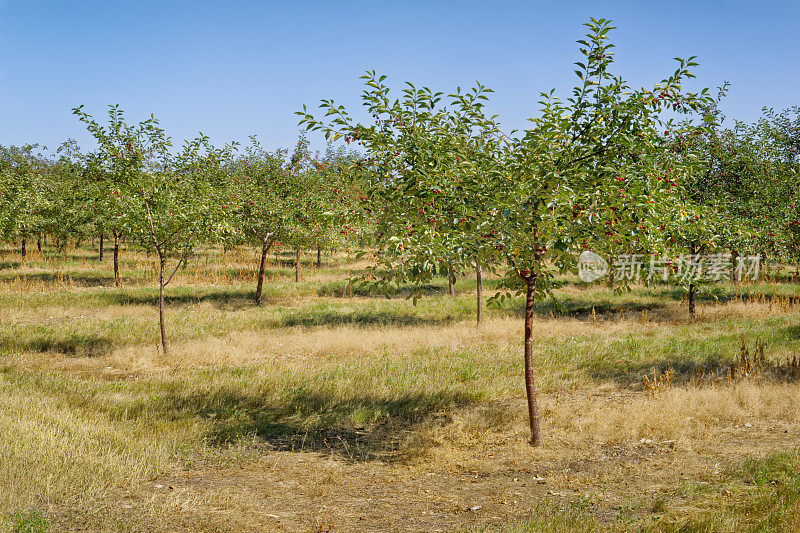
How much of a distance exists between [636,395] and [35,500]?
9.91m

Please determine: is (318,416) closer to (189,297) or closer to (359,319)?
(359,319)

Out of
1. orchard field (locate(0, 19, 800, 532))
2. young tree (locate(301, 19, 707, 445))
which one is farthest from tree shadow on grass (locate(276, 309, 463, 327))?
young tree (locate(301, 19, 707, 445))

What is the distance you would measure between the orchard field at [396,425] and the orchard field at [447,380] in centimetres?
5

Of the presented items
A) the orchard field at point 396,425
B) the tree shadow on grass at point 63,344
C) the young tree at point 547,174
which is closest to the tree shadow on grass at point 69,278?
the orchard field at point 396,425

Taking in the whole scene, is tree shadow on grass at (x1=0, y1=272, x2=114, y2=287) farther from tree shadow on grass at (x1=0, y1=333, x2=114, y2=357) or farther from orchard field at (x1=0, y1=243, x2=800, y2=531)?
tree shadow on grass at (x1=0, y1=333, x2=114, y2=357)

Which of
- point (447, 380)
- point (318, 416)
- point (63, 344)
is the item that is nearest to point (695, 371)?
point (447, 380)

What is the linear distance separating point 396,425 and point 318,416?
143cm

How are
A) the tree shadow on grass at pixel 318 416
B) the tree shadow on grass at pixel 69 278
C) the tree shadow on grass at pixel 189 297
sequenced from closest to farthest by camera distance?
the tree shadow on grass at pixel 318 416
the tree shadow on grass at pixel 189 297
the tree shadow on grass at pixel 69 278

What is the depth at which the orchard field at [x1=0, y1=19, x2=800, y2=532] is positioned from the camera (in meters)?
6.21

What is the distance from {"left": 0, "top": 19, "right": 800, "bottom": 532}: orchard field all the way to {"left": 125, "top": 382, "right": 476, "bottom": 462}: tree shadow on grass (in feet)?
0.17

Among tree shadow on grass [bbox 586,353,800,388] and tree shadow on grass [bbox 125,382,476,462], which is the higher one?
tree shadow on grass [bbox 586,353,800,388]

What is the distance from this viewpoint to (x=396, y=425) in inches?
375

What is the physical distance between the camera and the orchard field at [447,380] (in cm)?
621

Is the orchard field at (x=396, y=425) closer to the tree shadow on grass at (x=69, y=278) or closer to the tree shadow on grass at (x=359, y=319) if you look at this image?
the tree shadow on grass at (x=359, y=319)
